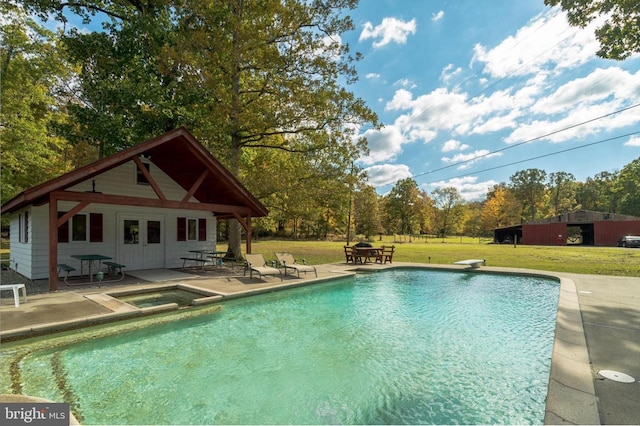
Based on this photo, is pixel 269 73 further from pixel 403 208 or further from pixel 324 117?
pixel 403 208

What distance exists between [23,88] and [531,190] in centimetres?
7822

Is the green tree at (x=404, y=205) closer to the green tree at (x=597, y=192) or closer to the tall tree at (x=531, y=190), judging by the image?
the tall tree at (x=531, y=190)

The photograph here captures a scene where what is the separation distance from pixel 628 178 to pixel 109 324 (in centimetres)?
8107

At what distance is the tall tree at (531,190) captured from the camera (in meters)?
63.6

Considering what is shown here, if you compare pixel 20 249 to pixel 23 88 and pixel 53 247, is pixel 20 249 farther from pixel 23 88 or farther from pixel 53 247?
pixel 23 88

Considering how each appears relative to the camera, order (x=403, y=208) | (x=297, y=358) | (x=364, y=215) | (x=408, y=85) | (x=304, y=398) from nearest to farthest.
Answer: (x=304, y=398) → (x=297, y=358) → (x=408, y=85) → (x=364, y=215) → (x=403, y=208)

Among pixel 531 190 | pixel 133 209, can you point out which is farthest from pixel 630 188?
pixel 133 209

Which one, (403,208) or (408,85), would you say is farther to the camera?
(403,208)

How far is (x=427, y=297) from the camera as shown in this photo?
920cm

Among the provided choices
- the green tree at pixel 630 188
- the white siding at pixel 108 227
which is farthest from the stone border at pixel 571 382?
the green tree at pixel 630 188

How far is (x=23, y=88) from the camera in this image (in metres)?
17.3

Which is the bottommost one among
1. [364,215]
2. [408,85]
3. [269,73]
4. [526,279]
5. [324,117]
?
[526,279]

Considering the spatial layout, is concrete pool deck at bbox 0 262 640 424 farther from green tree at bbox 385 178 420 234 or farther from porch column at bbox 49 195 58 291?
green tree at bbox 385 178 420 234

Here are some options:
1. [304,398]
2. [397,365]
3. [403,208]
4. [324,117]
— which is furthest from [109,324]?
[403,208]
